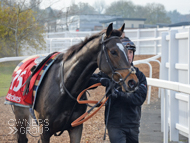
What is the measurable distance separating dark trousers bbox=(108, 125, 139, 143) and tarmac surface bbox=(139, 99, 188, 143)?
122cm

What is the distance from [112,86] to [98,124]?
2.54 meters

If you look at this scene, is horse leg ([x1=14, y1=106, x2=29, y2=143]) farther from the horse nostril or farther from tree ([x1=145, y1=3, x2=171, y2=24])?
tree ([x1=145, y1=3, x2=171, y2=24])

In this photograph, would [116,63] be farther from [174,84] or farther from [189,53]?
[189,53]

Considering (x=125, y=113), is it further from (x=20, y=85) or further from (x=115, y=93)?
(x=20, y=85)

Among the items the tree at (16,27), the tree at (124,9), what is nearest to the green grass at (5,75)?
the tree at (16,27)

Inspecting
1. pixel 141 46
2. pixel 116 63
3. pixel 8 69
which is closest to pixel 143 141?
pixel 116 63

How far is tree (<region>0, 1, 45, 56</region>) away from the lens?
1187 cm

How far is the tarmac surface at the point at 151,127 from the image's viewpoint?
374 centimetres

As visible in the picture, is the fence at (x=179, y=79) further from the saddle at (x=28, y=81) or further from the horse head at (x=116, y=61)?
the saddle at (x=28, y=81)

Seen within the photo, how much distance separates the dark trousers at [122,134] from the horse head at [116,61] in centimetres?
56

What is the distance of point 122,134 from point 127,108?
0.27 metres

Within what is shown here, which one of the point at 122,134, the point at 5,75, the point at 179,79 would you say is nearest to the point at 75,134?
the point at 122,134

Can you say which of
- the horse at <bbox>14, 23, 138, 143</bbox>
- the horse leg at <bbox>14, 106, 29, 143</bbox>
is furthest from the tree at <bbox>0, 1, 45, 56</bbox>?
the horse at <bbox>14, 23, 138, 143</bbox>

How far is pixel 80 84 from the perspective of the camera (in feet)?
8.63
